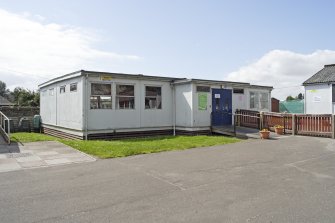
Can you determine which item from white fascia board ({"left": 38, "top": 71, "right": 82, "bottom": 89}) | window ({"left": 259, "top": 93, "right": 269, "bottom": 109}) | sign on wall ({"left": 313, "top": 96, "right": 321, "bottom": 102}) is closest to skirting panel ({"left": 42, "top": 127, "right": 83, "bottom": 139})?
white fascia board ({"left": 38, "top": 71, "right": 82, "bottom": 89})

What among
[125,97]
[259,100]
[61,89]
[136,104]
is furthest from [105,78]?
[259,100]

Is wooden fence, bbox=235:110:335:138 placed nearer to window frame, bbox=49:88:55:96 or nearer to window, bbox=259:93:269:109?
window, bbox=259:93:269:109

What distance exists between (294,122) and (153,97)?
7790 millimetres

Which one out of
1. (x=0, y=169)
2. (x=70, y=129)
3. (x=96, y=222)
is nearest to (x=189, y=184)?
(x=96, y=222)

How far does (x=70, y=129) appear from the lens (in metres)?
16.7

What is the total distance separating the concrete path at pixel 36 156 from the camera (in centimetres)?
943

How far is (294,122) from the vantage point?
16469 millimetres

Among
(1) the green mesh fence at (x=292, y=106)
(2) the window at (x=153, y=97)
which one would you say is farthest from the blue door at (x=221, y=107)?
(1) the green mesh fence at (x=292, y=106)

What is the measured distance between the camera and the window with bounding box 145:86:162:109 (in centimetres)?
1748

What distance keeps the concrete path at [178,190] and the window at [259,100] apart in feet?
34.8

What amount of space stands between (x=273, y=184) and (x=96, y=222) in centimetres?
407

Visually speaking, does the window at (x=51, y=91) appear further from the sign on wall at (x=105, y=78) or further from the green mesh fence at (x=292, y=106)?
the green mesh fence at (x=292, y=106)

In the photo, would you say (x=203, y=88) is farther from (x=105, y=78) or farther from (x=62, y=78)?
(x=62, y=78)

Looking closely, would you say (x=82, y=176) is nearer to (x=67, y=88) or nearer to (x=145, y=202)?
(x=145, y=202)
